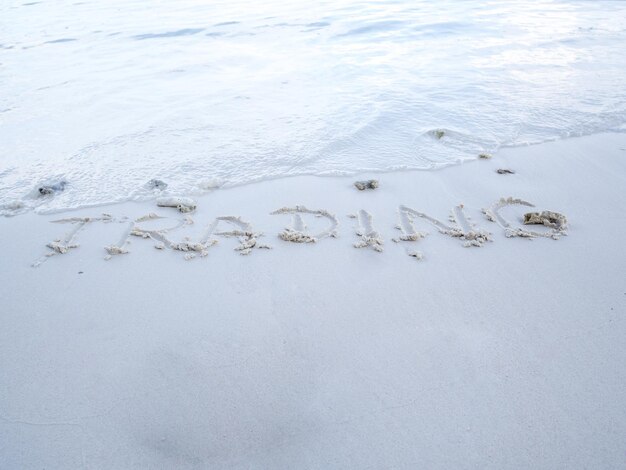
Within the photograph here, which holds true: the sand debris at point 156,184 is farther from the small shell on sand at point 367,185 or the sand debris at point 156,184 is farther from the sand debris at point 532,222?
the sand debris at point 532,222

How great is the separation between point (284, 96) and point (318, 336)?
3573 mm

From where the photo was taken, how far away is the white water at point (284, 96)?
142 inches

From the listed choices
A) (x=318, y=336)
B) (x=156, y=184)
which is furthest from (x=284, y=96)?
(x=318, y=336)

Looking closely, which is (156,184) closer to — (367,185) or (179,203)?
(179,203)

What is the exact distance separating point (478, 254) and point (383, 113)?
241 cm

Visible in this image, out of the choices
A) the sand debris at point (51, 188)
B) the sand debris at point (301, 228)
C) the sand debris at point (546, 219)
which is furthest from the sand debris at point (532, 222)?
the sand debris at point (51, 188)

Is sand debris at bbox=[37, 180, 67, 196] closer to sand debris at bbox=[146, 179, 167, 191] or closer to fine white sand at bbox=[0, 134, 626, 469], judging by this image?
fine white sand at bbox=[0, 134, 626, 469]

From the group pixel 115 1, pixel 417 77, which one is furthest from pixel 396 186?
pixel 115 1

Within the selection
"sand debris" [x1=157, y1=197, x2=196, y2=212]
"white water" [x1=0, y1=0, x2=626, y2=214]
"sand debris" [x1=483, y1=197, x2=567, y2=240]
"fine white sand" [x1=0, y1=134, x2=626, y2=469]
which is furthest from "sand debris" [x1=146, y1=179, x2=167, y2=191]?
"sand debris" [x1=483, y1=197, x2=567, y2=240]

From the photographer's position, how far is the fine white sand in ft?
5.18

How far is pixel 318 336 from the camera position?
199 cm

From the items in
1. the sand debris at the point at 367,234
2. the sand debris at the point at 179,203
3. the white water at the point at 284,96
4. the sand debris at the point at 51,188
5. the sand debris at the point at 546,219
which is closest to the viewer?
the sand debris at the point at 367,234

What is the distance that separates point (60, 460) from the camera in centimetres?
153

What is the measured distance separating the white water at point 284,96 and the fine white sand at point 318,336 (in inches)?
26.7
